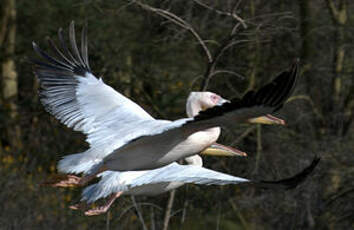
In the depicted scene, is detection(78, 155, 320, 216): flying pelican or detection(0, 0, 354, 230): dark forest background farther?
detection(0, 0, 354, 230): dark forest background

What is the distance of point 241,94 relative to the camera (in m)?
9.27

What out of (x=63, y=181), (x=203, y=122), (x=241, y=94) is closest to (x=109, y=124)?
(x=63, y=181)

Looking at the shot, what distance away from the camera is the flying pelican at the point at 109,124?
17.8 ft

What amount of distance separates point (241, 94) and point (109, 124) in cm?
357

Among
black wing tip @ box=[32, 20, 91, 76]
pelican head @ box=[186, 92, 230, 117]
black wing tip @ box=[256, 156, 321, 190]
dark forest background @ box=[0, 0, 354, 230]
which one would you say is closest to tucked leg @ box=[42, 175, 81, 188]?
black wing tip @ box=[32, 20, 91, 76]

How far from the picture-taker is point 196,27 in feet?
29.4

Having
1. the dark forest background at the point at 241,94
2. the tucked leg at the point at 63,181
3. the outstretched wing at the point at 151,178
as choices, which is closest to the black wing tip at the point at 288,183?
the outstretched wing at the point at 151,178

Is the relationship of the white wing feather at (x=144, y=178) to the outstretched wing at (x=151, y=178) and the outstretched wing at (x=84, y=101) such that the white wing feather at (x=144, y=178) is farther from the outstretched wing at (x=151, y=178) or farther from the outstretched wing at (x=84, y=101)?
the outstretched wing at (x=84, y=101)

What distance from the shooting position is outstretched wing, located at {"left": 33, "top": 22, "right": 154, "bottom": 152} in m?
5.89

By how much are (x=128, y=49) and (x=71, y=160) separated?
4.77m

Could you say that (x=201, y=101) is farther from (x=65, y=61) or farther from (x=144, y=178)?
(x=65, y=61)

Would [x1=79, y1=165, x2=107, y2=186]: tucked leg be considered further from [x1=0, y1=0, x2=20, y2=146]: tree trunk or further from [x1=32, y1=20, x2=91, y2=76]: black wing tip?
[x1=0, y1=0, x2=20, y2=146]: tree trunk

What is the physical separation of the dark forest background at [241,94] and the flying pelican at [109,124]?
1601 mm

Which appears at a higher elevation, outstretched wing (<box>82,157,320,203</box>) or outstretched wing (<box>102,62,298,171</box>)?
outstretched wing (<box>102,62,298,171</box>)
